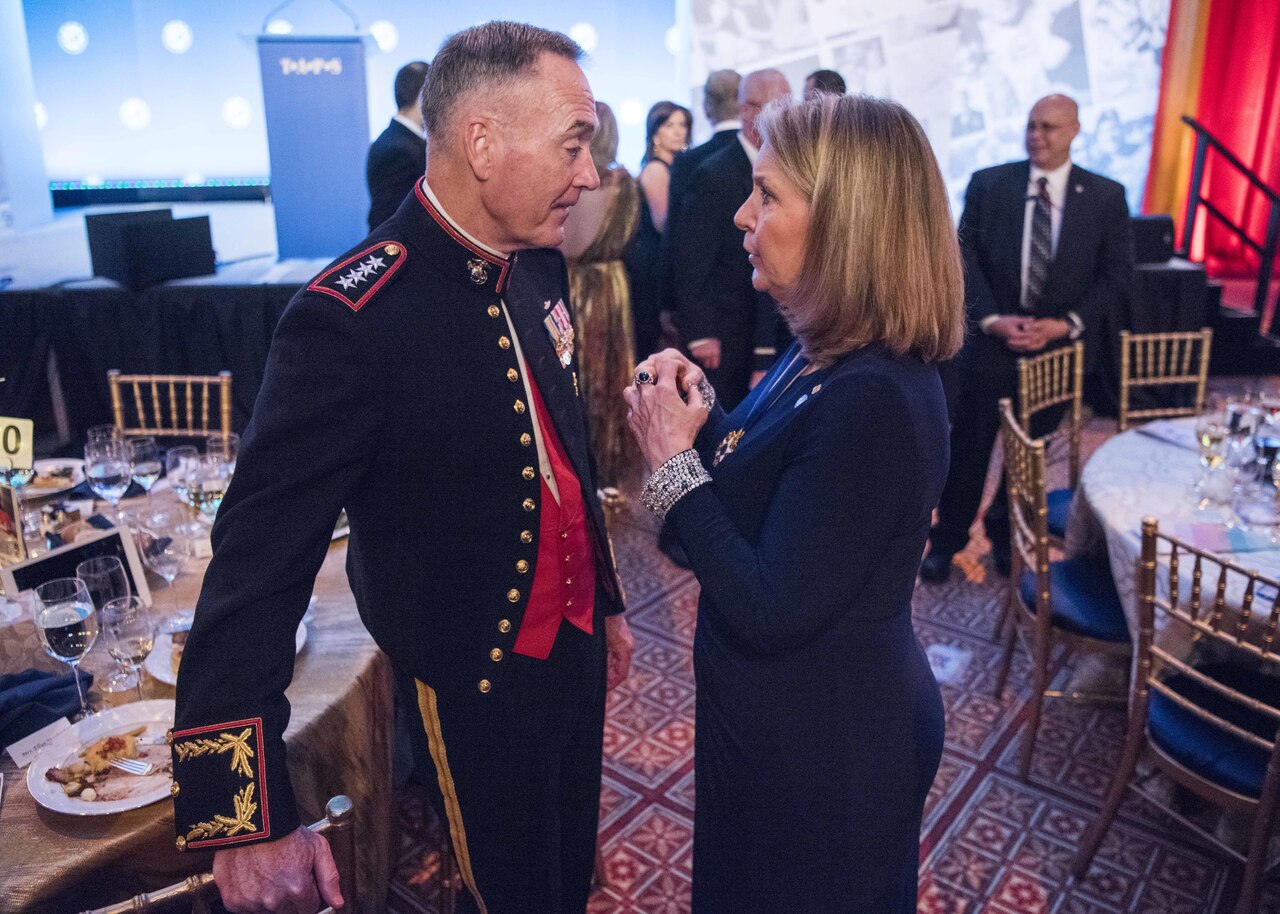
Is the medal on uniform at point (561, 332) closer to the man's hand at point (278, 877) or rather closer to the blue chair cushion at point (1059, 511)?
the man's hand at point (278, 877)

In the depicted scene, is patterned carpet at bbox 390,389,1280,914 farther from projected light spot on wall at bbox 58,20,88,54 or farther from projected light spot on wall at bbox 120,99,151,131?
projected light spot on wall at bbox 58,20,88,54

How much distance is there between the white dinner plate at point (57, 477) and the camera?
2299mm

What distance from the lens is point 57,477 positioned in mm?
2375

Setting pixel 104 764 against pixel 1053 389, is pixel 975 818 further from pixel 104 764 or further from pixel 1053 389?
pixel 104 764

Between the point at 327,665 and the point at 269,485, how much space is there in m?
0.68

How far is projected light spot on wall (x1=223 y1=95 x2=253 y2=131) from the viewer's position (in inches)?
289

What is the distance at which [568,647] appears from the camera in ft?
4.74

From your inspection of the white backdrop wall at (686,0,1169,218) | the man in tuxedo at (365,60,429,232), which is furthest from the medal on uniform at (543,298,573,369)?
the white backdrop wall at (686,0,1169,218)

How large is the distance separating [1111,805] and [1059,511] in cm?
118

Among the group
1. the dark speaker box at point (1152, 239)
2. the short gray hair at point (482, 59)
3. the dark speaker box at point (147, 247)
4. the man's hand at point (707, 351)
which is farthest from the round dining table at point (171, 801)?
the dark speaker box at point (1152, 239)

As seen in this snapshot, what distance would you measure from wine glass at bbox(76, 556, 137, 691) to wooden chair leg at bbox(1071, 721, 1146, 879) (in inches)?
80.5

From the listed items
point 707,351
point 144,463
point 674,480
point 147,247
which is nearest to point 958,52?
point 707,351

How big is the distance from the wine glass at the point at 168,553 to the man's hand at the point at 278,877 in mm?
684

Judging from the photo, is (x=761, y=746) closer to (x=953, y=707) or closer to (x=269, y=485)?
(x=269, y=485)
